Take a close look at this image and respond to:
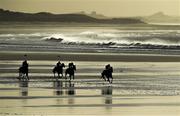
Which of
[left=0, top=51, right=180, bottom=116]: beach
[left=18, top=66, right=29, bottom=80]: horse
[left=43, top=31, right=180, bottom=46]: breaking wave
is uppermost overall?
[left=43, top=31, right=180, bottom=46]: breaking wave

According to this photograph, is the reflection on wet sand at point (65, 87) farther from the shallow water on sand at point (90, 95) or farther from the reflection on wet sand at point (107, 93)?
the reflection on wet sand at point (107, 93)

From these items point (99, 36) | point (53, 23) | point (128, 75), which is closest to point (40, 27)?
point (53, 23)

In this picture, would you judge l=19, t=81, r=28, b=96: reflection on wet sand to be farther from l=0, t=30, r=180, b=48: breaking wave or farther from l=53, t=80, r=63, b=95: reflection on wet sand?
l=0, t=30, r=180, b=48: breaking wave

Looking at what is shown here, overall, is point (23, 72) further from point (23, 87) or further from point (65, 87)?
point (23, 87)

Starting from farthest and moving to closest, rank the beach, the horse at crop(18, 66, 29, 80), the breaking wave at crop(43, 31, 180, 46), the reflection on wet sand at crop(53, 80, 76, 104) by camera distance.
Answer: the breaking wave at crop(43, 31, 180, 46) → the horse at crop(18, 66, 29, 80) → the reflection on wet sand at crop(53, 80, 76, 104) → the beach

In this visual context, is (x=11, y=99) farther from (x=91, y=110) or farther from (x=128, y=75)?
(x=128, y=75)

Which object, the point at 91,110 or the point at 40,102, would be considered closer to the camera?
the point at 91,110

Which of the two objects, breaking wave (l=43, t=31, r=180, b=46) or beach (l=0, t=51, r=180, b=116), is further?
breaking wave (l=43, t=31, r=180, b=46)

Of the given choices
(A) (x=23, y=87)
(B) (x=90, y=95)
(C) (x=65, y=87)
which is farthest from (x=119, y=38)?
(B) (x=90, y=95)

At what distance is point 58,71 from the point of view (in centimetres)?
3209

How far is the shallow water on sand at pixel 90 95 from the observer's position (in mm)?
20047

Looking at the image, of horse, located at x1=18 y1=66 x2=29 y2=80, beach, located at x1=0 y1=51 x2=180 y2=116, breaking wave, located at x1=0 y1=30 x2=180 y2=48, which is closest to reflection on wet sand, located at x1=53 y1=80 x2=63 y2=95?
beach, located at x1=0 y1=51 x2=180 y2=116

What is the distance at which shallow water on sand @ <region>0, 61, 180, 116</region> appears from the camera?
20.0 m

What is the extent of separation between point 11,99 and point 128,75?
13863 mm
